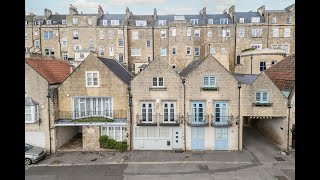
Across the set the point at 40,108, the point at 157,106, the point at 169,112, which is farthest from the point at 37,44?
the point at 169,112

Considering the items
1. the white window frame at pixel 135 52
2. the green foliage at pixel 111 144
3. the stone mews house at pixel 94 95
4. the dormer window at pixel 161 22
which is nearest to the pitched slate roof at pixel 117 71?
the stone mews house at pixel 94 95

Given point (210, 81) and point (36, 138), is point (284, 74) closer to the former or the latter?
point (210, 81)

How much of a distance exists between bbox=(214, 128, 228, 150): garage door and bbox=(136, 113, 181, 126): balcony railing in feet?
9.94

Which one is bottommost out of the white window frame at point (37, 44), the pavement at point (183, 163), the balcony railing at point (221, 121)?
the pavement at point (183, 163)

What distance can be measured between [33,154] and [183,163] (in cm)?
1004

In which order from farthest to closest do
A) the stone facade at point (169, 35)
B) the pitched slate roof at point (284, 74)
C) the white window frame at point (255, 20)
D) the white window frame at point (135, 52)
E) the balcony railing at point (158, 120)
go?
1. the white window frame at point (135, 52)
2. the white window frame at point (255, 20)
3. the stone facade at point (169, 35)
4. the pitched slate roof at point (284, 74)
5. the balcony railing at point (158, 120)

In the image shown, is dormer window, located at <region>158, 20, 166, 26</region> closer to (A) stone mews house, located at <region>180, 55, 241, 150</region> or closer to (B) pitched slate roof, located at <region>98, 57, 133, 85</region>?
(B) pitched slate roof, located at <region>98, 57, 133, 85</region>

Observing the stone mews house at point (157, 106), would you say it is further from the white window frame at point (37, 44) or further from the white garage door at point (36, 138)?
the white window frame at point (37, 44)

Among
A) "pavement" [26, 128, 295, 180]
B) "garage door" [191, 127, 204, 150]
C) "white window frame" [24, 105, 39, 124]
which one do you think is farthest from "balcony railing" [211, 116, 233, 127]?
"white window frame" [24, 105, 39, 124]

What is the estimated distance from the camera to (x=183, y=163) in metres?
16.7

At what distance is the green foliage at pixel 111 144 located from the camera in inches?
752

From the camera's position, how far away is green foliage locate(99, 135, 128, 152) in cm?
1911

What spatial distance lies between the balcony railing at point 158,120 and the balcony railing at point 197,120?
0.82 metres
